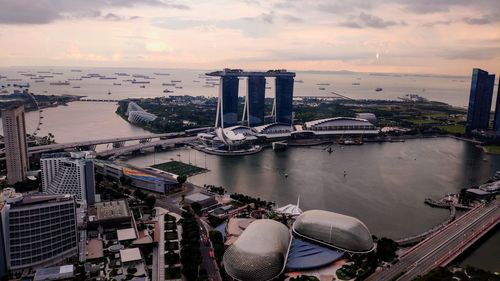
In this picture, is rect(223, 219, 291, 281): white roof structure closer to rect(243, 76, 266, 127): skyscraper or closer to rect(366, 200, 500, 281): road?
rect(366, 200, 500, 281): road

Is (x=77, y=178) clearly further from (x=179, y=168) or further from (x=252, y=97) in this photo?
(x=252, y=97)

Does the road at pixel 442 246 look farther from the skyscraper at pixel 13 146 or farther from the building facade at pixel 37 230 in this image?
the skyscraper at pixel 13 146

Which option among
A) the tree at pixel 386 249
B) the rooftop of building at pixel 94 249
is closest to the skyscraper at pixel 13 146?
the rooftop of building at pixel 94 249

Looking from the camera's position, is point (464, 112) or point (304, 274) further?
point (464, 112)

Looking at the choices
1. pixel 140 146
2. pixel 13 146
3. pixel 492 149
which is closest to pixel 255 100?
pixel 140 146

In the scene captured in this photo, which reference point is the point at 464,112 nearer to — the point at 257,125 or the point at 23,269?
the point at 257,125

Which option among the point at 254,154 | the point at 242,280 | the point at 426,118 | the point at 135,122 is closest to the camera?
the point at 242,280

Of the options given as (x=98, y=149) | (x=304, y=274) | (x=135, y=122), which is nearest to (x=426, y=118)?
(x=135, y=122)
